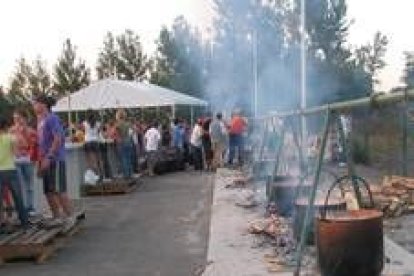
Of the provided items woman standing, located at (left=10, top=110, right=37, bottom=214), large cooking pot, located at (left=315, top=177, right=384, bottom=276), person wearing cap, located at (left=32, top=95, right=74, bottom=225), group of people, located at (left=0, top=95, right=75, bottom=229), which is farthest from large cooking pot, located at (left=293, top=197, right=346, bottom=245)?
woman standing, located at (left=10, top=110, right=37, bottom=214)

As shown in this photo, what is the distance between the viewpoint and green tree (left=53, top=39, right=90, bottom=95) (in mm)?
54062

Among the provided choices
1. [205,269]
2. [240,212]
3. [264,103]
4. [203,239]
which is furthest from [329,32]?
[205,269]

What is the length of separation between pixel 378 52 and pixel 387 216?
32.2m

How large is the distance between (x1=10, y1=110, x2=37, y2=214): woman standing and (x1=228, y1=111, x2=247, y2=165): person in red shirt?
13.4 m

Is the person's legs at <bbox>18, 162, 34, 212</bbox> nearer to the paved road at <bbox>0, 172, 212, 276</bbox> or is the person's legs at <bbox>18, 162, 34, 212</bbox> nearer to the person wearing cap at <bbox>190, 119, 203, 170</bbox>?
the paved road at <bbox>0, 172, 212, 276</bbox>

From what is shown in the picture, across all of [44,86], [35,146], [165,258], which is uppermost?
[44,86]

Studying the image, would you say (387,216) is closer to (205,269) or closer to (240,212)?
(240,212)

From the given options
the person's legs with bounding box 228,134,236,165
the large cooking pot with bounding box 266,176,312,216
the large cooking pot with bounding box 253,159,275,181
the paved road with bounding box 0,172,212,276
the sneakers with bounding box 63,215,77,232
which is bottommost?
the paved road with bounding box 0,172,212,276

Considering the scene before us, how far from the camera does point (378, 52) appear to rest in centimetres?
4425

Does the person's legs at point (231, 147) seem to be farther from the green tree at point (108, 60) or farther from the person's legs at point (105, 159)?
the green tree at point (108, 60)

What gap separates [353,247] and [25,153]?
770 centimetres

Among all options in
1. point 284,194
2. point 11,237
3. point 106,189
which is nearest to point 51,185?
point 11,237

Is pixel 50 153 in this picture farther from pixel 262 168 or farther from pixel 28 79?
pixel 28 79

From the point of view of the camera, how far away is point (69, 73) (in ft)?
179
